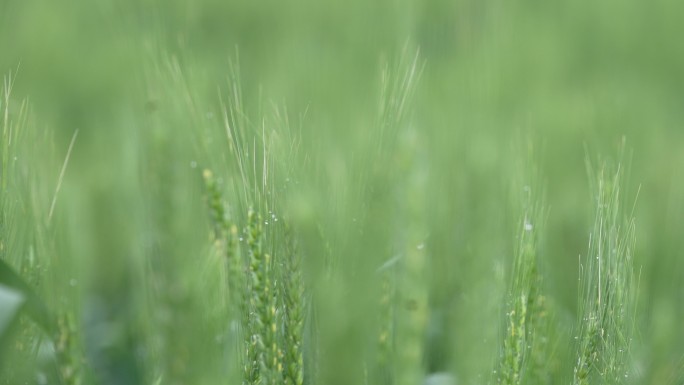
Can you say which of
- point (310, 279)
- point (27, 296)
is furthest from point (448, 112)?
point (27, 296)

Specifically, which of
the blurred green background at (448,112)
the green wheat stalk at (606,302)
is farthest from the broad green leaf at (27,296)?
the green wheat stalk at (606,302)

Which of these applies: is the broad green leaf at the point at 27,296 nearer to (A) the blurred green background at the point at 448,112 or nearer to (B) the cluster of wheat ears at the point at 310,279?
(B) the cluster of wheat ears at the point at 310,279

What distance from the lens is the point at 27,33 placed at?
2.13 m

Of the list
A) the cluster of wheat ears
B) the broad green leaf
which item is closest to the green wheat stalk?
the cluster of wheat ears

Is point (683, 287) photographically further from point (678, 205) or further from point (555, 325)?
point (555, 325)

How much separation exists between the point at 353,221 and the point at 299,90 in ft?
1.82

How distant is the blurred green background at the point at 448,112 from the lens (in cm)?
97

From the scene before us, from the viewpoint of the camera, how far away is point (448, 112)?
120 centimetres

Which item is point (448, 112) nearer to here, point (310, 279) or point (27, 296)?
point (310, 279)

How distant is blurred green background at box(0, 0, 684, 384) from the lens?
3.18 ft

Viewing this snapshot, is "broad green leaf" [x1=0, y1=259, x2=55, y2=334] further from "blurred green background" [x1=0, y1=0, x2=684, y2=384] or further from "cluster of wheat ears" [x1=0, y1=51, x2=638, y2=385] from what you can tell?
"blurred green background" [x1=0, y1=0, x2=684, y2=384]

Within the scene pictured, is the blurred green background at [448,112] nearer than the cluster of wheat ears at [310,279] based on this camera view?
No

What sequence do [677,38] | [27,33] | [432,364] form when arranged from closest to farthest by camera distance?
[432,364] < [27,33] < [677,38]

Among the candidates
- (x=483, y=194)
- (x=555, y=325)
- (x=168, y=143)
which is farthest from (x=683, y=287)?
(x=168, y=143)
